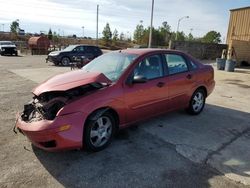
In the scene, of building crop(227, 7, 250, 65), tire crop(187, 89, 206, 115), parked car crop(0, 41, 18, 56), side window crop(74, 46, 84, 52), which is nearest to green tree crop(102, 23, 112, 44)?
parked car crop(0, 41, 18, 56)

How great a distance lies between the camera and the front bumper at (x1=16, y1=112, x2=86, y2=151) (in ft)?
11.2

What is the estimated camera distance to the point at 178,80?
532 centimetres

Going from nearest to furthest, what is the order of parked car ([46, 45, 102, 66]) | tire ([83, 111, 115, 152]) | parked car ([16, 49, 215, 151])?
parked car ([16, 49, 215, 151])
tire ([83, 111, 115, 152])
parked car ([46, 45, 102, 66])

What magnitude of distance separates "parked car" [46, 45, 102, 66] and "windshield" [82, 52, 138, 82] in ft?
42.6

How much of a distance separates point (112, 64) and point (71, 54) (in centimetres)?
1387

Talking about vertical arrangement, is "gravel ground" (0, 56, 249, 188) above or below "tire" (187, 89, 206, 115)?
below

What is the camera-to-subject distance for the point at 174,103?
5.37 metres

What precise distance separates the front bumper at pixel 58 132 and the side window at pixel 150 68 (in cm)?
145

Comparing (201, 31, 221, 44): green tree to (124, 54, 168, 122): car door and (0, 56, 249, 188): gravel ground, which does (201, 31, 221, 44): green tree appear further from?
(0, 56, 249, 188): gravel ground

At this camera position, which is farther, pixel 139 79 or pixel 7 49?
→ pixel 7 49

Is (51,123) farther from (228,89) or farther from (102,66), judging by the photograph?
(228,89)

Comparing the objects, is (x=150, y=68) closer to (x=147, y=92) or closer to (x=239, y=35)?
(x=147, y=92)

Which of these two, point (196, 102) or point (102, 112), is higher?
point (102, 112)

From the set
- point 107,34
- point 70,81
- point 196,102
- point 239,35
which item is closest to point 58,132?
point 70,81
